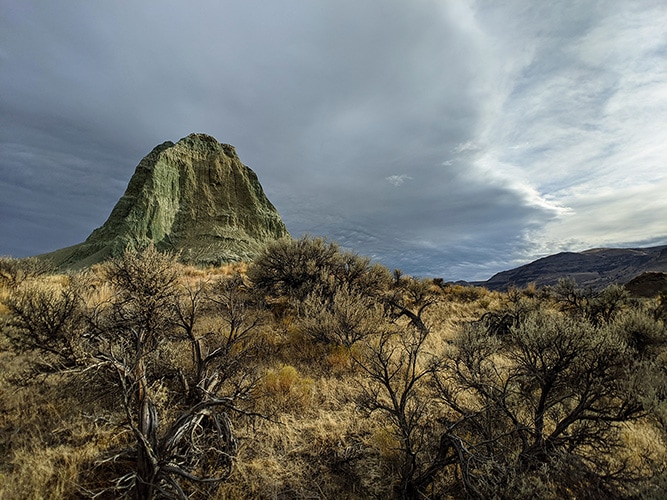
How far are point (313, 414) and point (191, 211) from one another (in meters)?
40.4

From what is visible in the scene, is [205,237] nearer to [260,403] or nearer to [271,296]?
[271,296]

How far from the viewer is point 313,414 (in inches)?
172

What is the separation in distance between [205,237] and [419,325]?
108 feet

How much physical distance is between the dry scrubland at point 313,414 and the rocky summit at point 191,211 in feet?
86.3

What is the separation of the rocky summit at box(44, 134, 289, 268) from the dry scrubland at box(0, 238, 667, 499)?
86.3 ft

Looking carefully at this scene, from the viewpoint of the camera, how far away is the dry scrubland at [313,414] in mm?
2688

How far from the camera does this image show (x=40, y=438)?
348cm

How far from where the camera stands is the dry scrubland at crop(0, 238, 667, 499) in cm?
269

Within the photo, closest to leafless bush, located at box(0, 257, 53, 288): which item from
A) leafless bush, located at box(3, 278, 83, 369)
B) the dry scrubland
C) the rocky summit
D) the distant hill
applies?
the dry scrubland

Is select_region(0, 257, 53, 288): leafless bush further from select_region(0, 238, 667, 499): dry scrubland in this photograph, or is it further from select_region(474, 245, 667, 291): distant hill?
select_region(474, 245, 667, 291): distant hill

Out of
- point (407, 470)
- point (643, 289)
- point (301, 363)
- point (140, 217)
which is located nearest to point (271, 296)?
point (301, 363)

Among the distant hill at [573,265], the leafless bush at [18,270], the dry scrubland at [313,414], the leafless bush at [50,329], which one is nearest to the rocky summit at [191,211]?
the leafless bush at [18,270]

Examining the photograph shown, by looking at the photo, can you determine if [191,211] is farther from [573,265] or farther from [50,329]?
[573,265]

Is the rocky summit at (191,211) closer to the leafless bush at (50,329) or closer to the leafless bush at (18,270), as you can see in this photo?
the leafless bush at (18,270)
